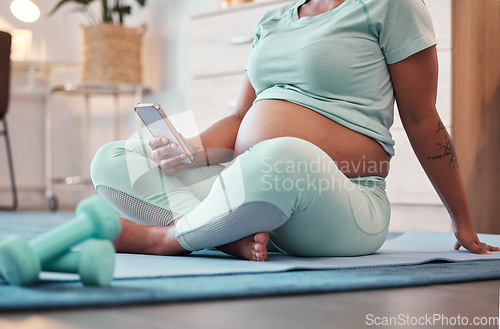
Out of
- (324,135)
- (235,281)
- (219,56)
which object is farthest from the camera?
(219,56)

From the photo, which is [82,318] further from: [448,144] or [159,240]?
[448,144]

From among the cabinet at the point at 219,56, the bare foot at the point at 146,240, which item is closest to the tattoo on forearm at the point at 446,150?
the bare foot at the point at 146,240

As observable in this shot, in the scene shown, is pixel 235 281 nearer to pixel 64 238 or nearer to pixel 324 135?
pixel 64 238

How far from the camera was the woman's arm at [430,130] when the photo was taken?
1.13 metres

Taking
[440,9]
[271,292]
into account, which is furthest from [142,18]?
[271,292]

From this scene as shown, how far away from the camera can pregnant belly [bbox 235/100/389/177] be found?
43.7 inches

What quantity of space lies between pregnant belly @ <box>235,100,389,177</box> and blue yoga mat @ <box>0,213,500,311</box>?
0.61 ft

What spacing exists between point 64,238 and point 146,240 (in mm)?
342

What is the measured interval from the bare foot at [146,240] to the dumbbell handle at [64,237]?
314 millimetres

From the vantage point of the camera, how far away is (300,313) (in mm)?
663

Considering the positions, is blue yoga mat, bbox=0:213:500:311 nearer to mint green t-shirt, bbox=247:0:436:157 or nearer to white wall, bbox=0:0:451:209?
mint green t-shirt, bbox=247:0:436:157

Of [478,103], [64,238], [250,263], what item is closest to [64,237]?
[64,238]

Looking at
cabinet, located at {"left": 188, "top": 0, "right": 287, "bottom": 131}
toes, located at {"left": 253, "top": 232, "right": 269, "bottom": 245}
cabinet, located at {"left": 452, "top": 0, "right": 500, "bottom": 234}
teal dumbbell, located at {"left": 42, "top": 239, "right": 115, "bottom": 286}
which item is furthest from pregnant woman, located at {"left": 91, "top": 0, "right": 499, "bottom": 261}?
cabinet, located at {"left": 188, "top": 0, "right": 287, "bottom": 131}

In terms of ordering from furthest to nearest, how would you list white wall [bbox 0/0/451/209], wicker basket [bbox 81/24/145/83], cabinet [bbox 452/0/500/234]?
white wall [bbox 0/0/451/209], wicker basket [bbox 81/24/145/83], cabinet [bbox 452/0/500/234]
